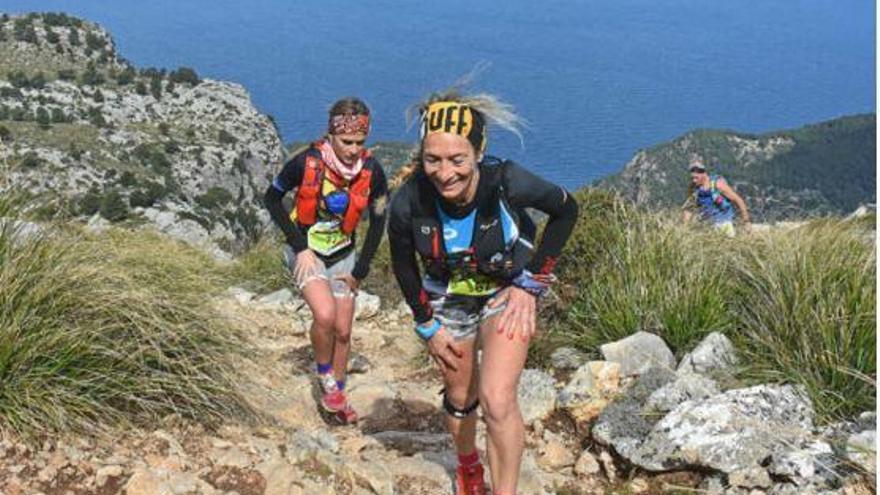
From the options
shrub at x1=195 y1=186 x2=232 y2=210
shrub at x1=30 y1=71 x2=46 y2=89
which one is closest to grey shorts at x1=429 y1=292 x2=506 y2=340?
shrub at x1=195 y1=186 x2=232 y2=210

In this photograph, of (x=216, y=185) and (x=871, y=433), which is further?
(x=216, y=185)

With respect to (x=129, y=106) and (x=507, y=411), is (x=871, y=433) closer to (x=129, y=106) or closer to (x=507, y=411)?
(x=507, y=411)

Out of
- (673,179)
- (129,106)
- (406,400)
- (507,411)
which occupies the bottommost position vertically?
(673,179)

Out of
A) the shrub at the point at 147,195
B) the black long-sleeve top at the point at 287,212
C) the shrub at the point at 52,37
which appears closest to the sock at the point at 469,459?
the black long-sleeve top at the point at 287,212

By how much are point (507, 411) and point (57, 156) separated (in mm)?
58854

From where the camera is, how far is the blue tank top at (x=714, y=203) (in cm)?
1101

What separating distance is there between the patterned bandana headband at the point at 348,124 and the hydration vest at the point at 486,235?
161 cm

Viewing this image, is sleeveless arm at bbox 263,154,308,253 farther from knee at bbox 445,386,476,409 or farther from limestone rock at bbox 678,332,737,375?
limestone rock at bbox 678,332,737,375

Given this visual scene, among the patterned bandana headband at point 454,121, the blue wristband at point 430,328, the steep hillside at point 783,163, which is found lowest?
the steep hillside at point 783,163

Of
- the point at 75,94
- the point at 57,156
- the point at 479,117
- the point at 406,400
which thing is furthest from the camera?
the point at 75,94

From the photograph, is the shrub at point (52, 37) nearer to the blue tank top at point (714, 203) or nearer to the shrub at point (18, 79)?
the shrub at point (18, 79)

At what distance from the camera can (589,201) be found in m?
9.29

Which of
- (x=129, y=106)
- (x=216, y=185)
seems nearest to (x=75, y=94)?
(x=129, y=106)

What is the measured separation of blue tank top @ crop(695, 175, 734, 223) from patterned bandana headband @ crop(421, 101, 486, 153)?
7.95 meters
